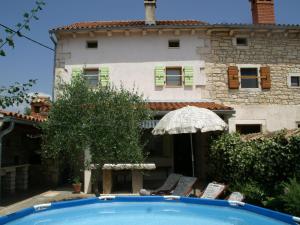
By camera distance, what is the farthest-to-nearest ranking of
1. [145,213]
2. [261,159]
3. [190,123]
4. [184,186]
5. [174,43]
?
[174,43] → [184,186] → [190,123] → [261,159] → [145,213]

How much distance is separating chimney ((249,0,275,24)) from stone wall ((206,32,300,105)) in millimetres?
1491

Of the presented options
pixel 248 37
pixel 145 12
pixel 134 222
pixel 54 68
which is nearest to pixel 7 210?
pixel 134 222

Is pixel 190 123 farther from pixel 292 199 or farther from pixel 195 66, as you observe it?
pixel 195 66

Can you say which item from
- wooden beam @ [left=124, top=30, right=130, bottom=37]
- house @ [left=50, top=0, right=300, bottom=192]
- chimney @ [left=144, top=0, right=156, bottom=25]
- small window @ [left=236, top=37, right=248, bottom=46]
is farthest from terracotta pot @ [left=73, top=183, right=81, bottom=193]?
small window @ [left=236, top=37, right=248, bottom=46]

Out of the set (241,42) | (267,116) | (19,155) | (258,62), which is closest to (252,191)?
(267,116)

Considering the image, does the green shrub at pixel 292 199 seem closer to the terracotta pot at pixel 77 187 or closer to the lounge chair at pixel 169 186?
the lounge chair at pixel 169 186

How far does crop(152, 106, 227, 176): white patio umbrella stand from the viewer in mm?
9406

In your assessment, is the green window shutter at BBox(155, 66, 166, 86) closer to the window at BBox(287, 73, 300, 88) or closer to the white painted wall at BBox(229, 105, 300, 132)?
the white painted wall at BBox(229, 105, 300, 132)

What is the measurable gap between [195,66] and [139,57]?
128 inches

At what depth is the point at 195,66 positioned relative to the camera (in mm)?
17344

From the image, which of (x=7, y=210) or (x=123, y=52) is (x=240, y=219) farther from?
(x=123, y=52)

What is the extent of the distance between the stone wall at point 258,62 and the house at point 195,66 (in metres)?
0.06

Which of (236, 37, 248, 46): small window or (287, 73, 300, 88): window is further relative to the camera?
(236, 37, 248, 46): small window

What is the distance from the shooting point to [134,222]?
7.61 metres
